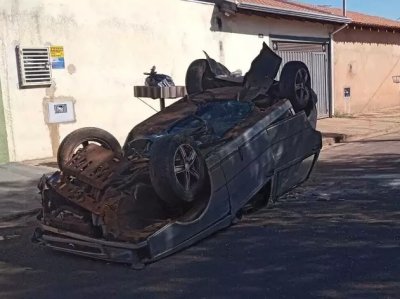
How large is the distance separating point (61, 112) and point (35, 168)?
1.75 meters

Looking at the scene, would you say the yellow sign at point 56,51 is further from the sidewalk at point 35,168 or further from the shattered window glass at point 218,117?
the shattered window glass at point 218,117

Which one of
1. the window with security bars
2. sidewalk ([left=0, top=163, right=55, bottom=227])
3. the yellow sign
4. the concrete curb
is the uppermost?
the yellow sign

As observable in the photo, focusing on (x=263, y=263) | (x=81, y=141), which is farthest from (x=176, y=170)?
(x=81, y=141)

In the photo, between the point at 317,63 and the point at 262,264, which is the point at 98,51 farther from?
the point at 317,63

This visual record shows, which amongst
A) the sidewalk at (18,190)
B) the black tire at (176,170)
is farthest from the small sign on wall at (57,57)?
the black tire at (176,170)

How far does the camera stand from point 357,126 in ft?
56.6

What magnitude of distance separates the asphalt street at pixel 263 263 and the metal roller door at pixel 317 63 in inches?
468

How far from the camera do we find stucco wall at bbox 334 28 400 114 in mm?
21047

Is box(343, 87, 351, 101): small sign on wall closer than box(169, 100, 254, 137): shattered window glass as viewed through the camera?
No

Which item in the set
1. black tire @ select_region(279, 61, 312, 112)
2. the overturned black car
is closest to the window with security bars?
the overturned black car

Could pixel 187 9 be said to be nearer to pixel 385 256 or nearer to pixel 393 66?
pixel 385 256

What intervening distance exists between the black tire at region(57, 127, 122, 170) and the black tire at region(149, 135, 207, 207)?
0.90 metres

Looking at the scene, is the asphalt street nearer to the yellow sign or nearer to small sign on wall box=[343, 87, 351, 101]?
the yellow sign

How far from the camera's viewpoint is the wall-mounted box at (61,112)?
11.6 meters
